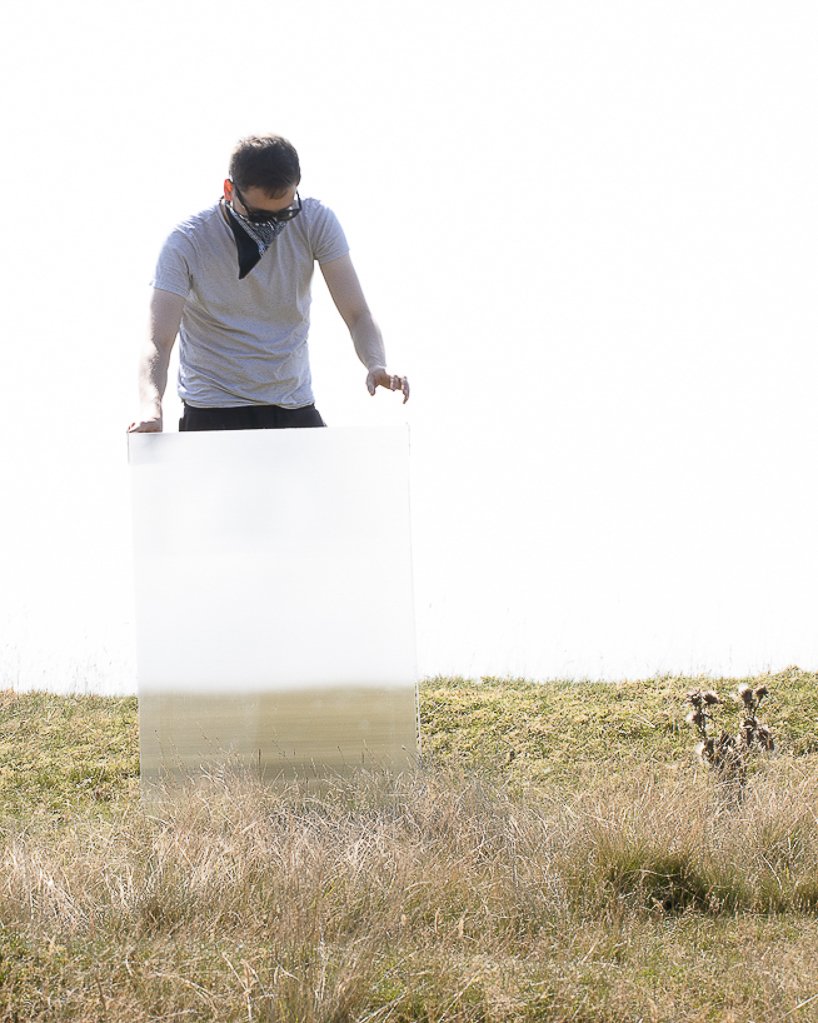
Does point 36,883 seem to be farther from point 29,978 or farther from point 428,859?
point 428,859

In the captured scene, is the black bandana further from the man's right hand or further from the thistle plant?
the thistle plant

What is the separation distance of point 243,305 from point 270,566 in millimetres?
986

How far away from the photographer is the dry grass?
278cm

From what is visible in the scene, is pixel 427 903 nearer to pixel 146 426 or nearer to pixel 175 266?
pixel 146 426

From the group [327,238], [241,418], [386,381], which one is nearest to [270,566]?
[241,418]

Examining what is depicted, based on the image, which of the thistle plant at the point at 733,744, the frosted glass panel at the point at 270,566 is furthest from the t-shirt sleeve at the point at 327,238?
the thistle plant at the point at 733,744

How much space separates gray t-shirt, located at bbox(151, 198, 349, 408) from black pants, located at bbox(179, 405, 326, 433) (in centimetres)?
4

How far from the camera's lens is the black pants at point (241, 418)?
4562 millimetres

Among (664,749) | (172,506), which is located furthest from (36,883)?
(664,749)

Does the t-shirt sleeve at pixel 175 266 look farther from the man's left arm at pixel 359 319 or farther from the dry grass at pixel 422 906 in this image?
the dry grass at pixel 422 906

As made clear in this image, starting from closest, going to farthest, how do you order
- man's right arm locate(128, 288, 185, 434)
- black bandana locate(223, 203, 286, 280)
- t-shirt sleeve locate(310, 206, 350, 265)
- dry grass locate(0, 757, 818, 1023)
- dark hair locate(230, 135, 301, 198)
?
1. dry grass locate(0, 757, 818, 1023)
2. dark hair locate(230, 135, 301, 198)
3. man's right arm locate(128, 288, 185, 434)
4. black bandana locate(223, 203, 286, 280)
5. t-shirt sleeve locate(310, 206, 350, 265)

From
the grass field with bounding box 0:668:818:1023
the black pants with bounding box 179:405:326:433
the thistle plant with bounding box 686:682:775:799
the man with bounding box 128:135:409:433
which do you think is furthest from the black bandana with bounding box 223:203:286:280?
the thistle plant with bounding box 686:682:775:799

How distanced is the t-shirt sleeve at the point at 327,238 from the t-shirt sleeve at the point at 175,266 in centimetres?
47

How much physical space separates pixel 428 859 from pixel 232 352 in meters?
1.99
